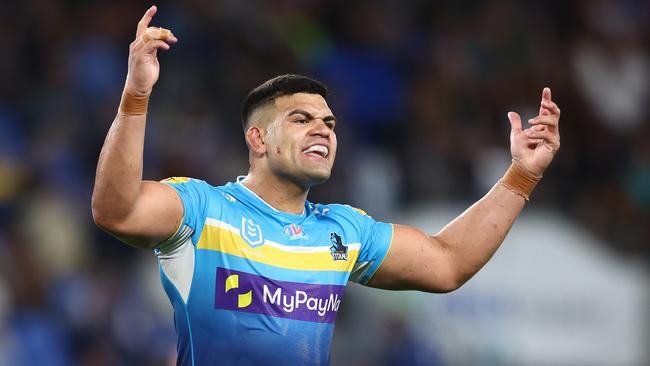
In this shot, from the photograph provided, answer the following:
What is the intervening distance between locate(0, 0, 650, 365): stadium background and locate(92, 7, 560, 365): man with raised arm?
4609mm

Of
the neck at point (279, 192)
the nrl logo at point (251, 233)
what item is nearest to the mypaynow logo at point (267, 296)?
the nrl logo at point (251, 233)

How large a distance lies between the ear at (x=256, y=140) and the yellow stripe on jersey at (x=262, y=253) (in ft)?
1.80

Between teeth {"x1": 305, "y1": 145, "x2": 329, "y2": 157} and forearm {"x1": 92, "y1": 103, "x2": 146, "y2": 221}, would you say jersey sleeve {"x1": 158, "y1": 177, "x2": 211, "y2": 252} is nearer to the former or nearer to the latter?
forearm {"x1": 92, "y1": 103, "x2": 146, "y2": 221}

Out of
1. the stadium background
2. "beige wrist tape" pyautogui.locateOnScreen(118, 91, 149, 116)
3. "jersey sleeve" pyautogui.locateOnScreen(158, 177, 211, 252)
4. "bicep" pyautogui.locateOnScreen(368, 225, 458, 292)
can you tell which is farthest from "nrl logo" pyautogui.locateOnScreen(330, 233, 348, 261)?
Answer: the stadium background

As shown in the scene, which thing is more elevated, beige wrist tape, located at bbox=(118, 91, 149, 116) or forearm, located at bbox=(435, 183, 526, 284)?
beige wrist tape, located at bbox=(118, 91, 149, 116)

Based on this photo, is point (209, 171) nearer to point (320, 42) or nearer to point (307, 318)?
point (320, 42)

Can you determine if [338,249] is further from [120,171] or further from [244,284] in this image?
[120,171]

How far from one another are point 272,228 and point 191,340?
63 centimetres

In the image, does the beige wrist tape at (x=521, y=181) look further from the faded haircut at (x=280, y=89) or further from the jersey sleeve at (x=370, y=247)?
Answer: the faded haircut at (x=280, y=89)

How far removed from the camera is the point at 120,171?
5070mm

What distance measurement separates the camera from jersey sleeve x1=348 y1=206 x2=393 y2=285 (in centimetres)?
599

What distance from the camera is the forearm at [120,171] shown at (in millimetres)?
5074

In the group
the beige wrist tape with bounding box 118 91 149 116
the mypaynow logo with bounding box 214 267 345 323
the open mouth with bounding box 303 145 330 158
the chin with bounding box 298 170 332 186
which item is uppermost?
the open mouth with bounding box 303 145 330 158

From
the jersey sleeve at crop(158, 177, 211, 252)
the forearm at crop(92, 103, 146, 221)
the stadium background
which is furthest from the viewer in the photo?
the stadium background
